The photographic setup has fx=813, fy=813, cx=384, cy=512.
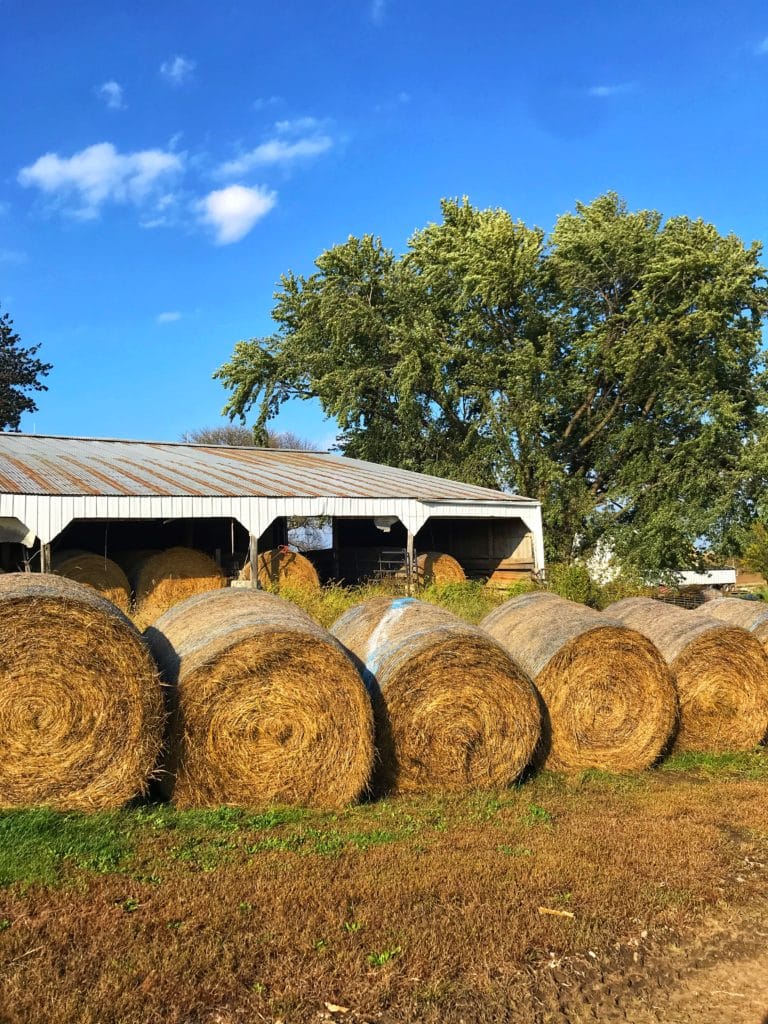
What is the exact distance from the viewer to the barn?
1551cm

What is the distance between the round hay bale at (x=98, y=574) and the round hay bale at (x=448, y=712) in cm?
965

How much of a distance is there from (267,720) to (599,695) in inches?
139

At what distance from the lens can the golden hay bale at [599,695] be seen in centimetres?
806

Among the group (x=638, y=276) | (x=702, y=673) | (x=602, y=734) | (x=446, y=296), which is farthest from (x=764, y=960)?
(x=446, y=296)

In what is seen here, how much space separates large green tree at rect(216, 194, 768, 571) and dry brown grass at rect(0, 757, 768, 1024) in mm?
21007

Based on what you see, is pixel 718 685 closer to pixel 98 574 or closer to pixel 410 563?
pixel 410 563

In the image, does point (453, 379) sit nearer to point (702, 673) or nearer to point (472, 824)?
point (702, 673)

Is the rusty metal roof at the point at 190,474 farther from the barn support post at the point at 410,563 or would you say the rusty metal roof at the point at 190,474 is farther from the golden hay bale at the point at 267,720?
the golden hay bale at the point at 267,720

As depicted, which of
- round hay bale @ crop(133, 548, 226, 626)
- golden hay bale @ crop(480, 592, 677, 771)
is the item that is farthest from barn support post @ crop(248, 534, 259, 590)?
golden hay bale @ crop(480, 592, 677, 771)

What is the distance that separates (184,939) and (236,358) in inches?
1194

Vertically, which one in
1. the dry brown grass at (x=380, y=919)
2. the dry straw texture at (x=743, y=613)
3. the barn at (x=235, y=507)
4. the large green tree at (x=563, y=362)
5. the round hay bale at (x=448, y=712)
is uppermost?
the large green tree at (x=563, y=362)

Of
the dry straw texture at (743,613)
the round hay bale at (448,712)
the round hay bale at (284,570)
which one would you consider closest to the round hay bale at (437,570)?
the round hay bale at (284,570)

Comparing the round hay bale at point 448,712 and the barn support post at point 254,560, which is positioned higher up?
the barn support post at point 254,560

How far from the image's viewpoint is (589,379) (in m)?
28.4
